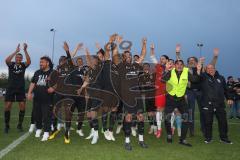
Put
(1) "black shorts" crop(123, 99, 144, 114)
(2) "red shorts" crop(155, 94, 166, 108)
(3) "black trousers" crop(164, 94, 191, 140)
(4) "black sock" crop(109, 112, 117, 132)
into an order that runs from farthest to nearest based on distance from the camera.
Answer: (2) "red shorts" crop(155, 94, 166, 108) < (4) "black sock" crop(109, 112, 117, 132) < (3) "black trousers" crop(164, 94, 191, 140) < (1) "black shorts" crop(123, 99, 144, 114)

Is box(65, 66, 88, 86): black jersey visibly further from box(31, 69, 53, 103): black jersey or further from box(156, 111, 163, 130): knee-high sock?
box(156, 111, 163, 130): knee-high sock

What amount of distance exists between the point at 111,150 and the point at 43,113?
273 cm

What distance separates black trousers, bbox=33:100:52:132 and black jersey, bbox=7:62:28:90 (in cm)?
137

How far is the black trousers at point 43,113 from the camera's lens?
33.3ft

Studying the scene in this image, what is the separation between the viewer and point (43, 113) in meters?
10.2

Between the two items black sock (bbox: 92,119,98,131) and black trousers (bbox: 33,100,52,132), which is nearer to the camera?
black sock (bbox: 92,119,98,131)

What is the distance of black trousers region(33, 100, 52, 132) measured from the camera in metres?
10.1

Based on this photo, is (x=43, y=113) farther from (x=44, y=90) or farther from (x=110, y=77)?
(x=110, y=77)

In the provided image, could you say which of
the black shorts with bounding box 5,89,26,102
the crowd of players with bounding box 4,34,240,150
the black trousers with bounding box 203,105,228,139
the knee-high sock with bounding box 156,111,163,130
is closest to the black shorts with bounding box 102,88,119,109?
the crowd of players with bounding box 4,34,240,150

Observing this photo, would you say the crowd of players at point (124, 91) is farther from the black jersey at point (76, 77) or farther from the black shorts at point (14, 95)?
the black shorts at point (14, 95)

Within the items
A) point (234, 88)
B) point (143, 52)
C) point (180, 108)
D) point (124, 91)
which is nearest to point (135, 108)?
point (124, 91)

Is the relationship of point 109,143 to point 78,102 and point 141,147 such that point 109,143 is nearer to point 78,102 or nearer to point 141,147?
point 141,147

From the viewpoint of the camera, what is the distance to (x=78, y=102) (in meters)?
10.7

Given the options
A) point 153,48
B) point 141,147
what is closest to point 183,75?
point 153,48
